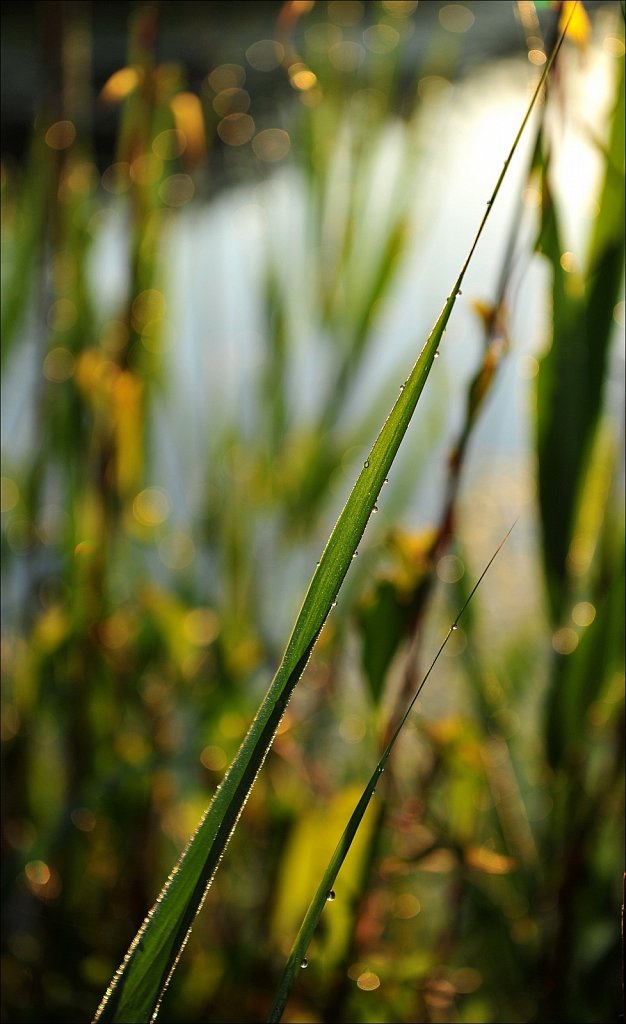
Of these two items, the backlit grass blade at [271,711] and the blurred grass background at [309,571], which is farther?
the blurred grass background at [309,571]

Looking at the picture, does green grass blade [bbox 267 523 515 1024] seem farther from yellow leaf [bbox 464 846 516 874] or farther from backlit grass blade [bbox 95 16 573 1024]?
yellow leaf [bbox 464 846 516 874]

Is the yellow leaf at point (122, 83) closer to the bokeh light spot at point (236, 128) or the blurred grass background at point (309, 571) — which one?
the blurred grass background at point (309, 571)

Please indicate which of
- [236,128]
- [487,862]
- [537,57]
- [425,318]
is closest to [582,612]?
[487,862]

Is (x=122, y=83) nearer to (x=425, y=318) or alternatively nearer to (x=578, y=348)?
(x=578, y=348)

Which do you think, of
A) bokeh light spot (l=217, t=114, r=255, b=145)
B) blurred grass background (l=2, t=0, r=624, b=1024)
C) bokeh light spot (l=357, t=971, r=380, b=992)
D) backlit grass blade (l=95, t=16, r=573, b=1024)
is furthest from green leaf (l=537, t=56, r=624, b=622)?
bokeh light spot (l=217, t=114, r=255, b=145)

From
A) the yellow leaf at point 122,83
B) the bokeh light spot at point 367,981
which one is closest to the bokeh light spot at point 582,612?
the bokeh light spot at point 367,981

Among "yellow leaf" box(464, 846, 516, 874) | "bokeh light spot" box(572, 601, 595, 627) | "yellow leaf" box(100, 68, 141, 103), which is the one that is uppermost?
"yellow leaf" box(100, 68, 141, 103)
